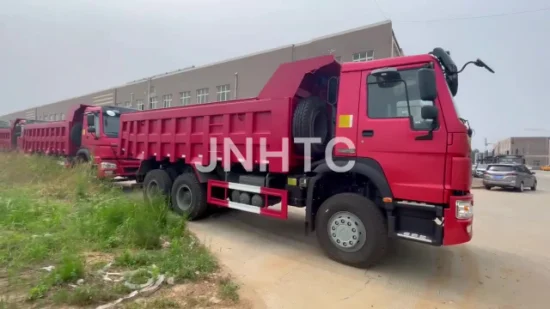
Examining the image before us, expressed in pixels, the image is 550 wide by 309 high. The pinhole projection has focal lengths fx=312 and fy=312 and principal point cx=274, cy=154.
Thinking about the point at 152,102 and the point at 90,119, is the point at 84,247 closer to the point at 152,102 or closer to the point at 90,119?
the point at 90,119

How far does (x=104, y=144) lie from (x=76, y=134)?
2855 mm

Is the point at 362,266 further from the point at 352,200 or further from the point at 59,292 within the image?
the point at 59,292

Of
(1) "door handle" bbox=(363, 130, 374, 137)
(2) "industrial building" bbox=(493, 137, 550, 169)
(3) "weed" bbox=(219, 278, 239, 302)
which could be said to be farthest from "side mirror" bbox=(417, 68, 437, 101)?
(2) "industrial building" bbox=(493, 137, 550, 169)

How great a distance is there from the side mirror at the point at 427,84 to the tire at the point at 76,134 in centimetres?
1112

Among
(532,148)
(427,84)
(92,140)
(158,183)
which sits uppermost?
(532,148)

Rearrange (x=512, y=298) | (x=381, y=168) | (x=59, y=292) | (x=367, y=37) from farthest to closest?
(x=367, y=37) → (x=381, y=168) → (x=512, y=298) → (x=59, y=292)

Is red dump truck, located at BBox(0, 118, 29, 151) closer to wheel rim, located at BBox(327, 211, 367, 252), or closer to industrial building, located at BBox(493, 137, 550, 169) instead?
wheel rim, located at BBox(327, 211, 367, 252)

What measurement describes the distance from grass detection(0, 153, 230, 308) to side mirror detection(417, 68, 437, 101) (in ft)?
9.53

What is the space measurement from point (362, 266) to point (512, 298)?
1.59 metres

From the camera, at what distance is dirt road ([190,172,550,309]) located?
327cm

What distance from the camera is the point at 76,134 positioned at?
1073cm

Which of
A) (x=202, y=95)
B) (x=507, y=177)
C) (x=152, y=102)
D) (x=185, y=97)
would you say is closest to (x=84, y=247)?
(x=507, y=177)

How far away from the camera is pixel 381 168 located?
3877mm

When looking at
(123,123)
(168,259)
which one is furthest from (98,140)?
(168,259)
